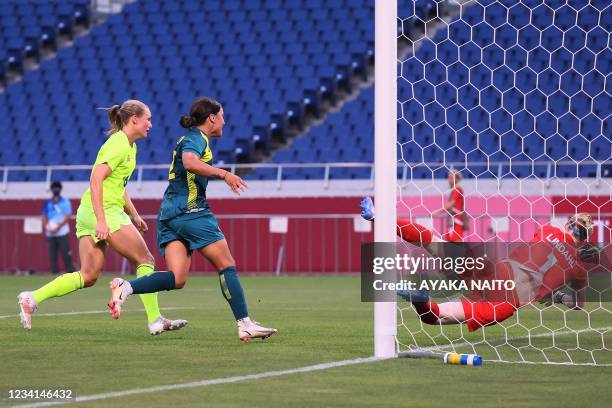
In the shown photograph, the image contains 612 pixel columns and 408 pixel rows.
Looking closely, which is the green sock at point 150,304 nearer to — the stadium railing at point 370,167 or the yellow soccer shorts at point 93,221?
the yellow soccer shorts at point 93,221

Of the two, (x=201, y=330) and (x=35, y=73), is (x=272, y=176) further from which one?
(x=201, y=330)

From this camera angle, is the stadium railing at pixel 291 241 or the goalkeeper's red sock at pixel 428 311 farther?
the stadium railing at pixel 291 241

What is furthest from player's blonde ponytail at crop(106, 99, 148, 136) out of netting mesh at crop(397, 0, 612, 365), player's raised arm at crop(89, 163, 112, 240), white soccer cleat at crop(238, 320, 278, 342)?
netting mesh at crop(397, 0, 612, 365)

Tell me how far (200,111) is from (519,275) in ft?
8.13

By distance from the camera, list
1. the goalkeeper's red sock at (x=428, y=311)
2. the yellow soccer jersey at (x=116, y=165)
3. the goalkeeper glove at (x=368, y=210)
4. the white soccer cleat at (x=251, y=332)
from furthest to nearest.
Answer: the yellow soccer jersey at (x=116, y=165) → the white soccer cleat at (x=251, y=332) → the goalkeeper's red sock at (x=428, y=311) → the goalkeeper glove at (x=368, y=210)

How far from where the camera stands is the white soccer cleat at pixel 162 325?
906 centimetres

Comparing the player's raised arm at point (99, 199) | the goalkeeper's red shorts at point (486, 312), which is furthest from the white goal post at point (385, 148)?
the player's raised arm at point (99, 199)

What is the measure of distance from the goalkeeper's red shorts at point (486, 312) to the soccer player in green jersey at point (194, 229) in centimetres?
134

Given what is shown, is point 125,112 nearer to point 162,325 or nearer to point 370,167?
point 162,325

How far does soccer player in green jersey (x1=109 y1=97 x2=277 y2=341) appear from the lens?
28.1ft

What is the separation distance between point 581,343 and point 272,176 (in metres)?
14.3

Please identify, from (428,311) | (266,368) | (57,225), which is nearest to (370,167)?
(57,225)

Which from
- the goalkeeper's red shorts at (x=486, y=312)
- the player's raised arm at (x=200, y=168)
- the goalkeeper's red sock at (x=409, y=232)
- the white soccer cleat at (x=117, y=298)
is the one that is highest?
the player's raised arm at (x=200, y=168)

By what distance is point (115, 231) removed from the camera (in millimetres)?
9125
